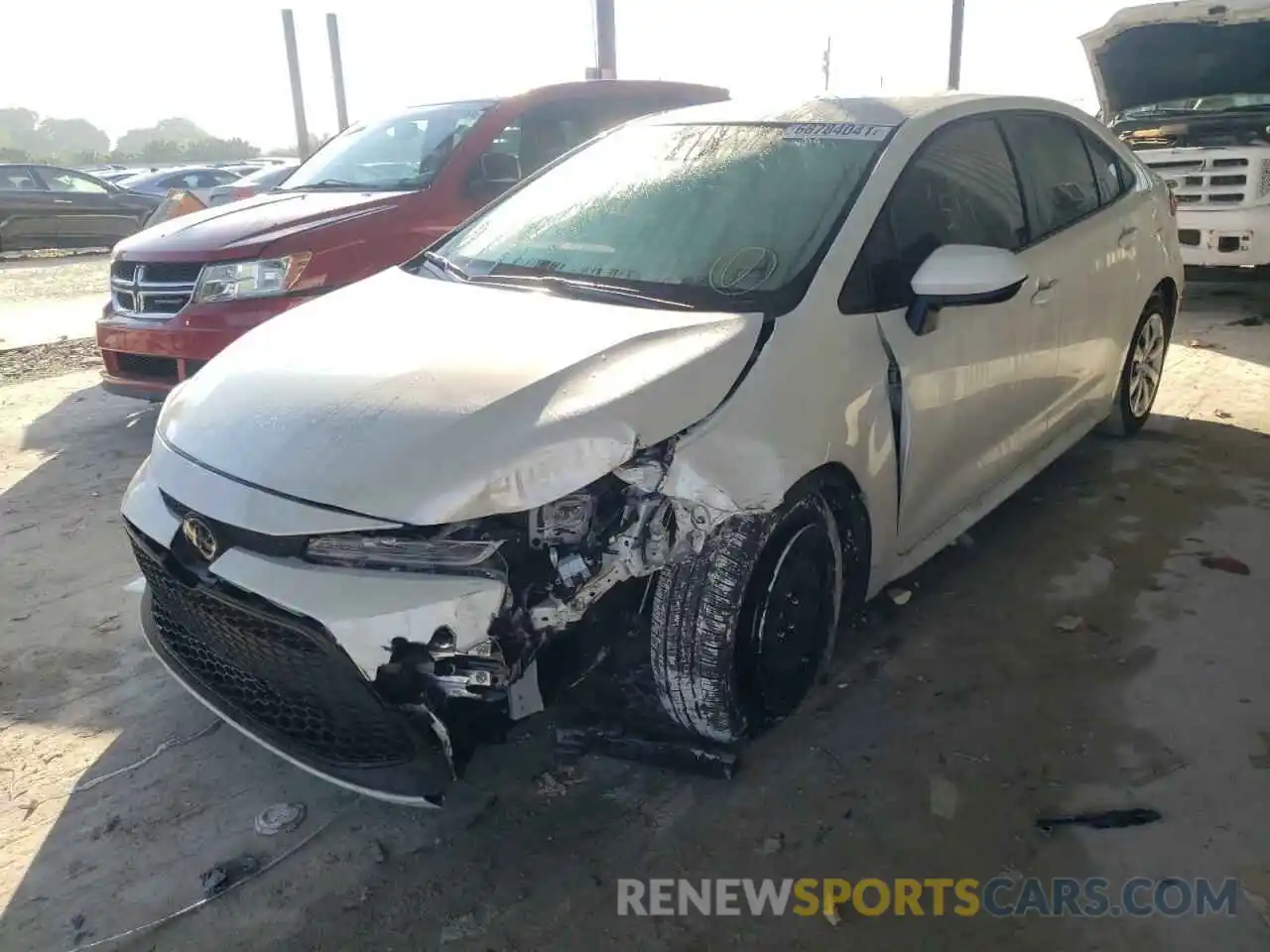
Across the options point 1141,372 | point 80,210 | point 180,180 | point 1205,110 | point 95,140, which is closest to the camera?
point 1141,372

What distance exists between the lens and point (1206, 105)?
8.27m

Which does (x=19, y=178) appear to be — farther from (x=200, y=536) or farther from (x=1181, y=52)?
(x=200, y=536)

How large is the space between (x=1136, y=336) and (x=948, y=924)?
128 inches

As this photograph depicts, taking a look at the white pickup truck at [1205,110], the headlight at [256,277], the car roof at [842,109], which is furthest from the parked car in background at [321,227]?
the white pickup truck at [1205,110]

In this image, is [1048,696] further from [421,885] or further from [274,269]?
[274,269]

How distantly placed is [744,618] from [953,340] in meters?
1.15

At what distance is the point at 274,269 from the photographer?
16.2ft

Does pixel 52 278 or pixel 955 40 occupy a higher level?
pixel 955 40

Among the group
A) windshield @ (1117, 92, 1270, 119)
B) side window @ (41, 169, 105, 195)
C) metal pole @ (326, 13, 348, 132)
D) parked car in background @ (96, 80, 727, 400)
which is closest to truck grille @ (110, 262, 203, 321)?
parked car in background @ (96, 80, 727, 400)

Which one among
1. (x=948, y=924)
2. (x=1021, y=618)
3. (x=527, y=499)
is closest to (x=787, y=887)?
(x=948, y=924)

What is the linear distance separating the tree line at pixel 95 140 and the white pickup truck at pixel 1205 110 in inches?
1738

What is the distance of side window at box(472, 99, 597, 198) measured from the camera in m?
5.52

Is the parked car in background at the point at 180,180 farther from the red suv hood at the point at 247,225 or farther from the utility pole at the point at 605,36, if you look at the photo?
the red suv hood at the point at 247,225

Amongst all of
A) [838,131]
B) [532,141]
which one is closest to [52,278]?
[532,141]
